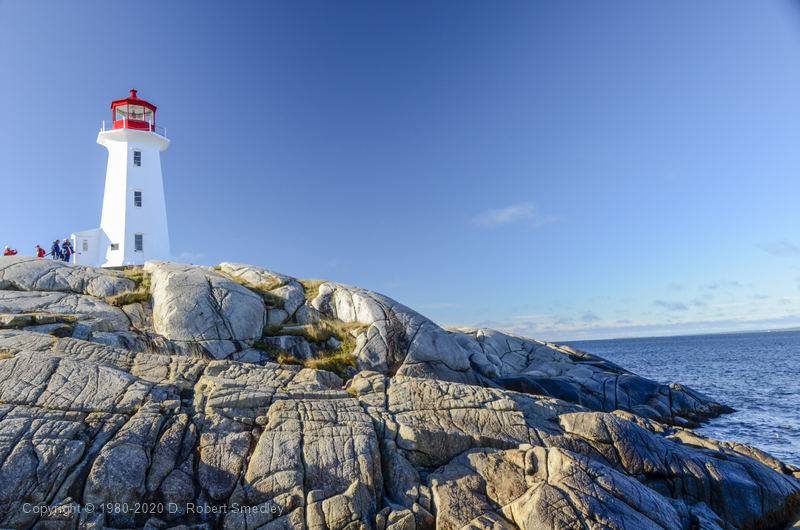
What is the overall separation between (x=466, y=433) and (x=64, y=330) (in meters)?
14.0

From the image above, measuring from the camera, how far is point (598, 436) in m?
11.9

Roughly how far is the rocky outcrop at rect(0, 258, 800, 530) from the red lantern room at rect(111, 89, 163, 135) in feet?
87.8

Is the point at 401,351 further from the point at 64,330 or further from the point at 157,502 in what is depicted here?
the point at 64,330

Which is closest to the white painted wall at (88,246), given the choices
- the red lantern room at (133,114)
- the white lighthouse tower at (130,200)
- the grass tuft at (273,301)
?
the white lighthouse tower at (130,200)

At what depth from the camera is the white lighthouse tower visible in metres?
34.4

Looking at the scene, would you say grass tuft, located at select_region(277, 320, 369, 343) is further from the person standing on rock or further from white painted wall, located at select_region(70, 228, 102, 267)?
white painted wall, located at select_region(70, 228, 102, 267)

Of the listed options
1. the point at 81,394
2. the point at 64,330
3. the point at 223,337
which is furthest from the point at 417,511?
the point at 64,330

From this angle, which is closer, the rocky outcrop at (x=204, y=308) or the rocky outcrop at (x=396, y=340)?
the rocky outcrop at (x=204, y=308)

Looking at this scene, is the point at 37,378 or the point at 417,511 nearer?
the point at 417,511

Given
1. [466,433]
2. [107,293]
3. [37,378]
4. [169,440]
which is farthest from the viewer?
[107,293]

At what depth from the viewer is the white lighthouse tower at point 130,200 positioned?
34375 mm

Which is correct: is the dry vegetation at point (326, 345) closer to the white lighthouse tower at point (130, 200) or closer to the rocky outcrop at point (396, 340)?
the rocky outcrop at point (396, 340)

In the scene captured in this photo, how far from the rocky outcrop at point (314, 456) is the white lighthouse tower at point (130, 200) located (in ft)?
70.2

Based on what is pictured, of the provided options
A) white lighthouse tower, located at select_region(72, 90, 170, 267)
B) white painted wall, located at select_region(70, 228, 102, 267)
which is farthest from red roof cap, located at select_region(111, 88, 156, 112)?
white painted wall, located at select_region(70, 228, 102, 267)
